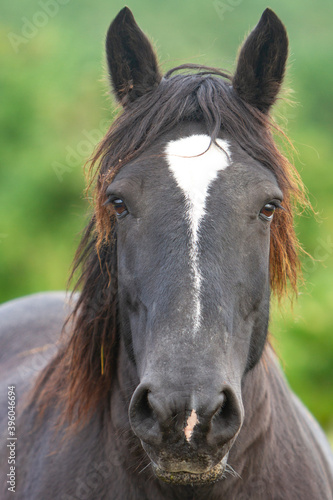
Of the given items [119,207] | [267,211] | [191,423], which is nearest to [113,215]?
[119,207]

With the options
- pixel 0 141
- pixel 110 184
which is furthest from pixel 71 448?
pixel 0 141

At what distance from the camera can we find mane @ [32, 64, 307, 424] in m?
2.07

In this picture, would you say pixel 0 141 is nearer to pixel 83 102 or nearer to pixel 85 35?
pixel 83 102

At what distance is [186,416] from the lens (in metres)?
1.50

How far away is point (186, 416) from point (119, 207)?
88 centimetres

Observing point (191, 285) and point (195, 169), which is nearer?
point (191, 285)

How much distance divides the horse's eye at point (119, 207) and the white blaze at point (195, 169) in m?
0.25

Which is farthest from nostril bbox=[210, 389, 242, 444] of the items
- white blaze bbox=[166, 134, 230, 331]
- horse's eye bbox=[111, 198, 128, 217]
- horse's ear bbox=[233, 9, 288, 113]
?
horse's ear bbox=[233, 9, 288, 113]

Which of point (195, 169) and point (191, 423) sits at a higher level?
point (195, 169)

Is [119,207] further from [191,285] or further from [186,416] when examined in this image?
[186,416]

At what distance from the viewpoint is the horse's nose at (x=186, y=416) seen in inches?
58.4

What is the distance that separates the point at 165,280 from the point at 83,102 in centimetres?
1241

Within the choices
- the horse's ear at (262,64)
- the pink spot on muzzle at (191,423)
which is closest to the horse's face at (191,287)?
the pink spot on muzzle at (191,423)

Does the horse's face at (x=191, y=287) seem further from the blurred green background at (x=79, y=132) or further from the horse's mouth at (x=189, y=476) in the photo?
the blurred green background at (x=79, y=132)
